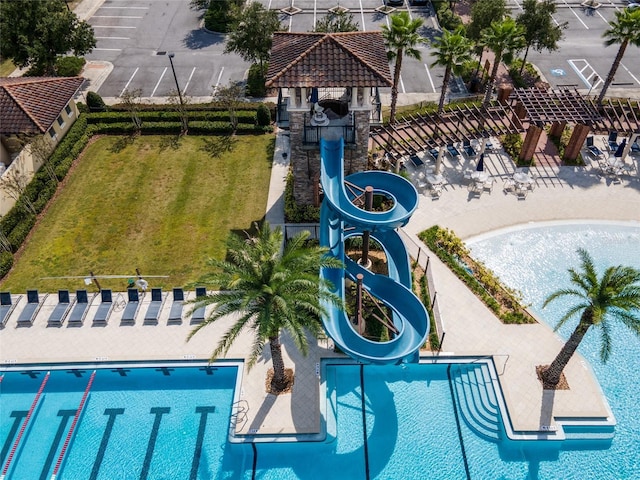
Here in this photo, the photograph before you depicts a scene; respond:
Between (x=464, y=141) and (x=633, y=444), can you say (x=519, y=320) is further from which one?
(x=464, y=141)

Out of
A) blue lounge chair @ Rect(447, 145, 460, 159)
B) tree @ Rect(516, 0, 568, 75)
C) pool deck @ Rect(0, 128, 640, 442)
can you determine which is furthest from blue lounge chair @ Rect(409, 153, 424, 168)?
tree @ Rect(516, 0, 568, 75)

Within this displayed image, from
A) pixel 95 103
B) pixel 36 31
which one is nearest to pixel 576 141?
pixel 95 103

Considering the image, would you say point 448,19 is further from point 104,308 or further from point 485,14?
point 104,308

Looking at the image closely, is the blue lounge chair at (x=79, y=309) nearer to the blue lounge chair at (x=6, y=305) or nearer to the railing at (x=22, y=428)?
the railing at (x=22, y=428)

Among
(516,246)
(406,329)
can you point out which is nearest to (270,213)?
(406,329)

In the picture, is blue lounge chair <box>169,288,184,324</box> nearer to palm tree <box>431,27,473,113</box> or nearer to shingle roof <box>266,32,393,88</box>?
shingle roof <box>266,32,393,88</box>

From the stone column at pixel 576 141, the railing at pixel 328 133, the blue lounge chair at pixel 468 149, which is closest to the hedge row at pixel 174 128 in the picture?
the railing at pixel 328 133
